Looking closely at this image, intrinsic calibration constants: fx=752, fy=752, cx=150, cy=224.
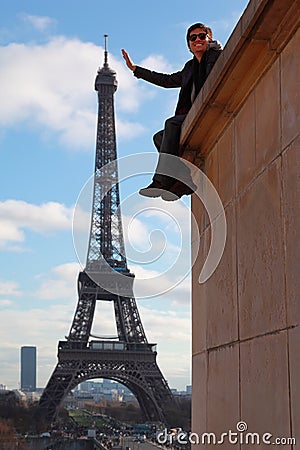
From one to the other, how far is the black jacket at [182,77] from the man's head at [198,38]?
0.22 feet

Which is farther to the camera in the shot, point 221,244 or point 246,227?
point 221,244

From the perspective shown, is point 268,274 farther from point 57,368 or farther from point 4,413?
point 4,413

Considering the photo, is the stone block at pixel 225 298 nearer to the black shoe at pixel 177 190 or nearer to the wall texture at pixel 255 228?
the wall texture at pixel 255 228

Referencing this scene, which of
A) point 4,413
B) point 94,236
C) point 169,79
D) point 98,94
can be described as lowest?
point 4,413

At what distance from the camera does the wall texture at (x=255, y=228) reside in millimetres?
3814

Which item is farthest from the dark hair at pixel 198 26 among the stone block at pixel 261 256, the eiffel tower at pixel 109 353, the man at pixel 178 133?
the eiffel tower at pixel 109 353

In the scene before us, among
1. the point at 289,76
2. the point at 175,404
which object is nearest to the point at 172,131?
the point at 289,76

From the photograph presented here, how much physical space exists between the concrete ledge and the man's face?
0.59m

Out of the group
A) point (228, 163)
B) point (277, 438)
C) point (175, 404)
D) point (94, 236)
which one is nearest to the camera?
point (277, 438)

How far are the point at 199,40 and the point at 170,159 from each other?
96 cm

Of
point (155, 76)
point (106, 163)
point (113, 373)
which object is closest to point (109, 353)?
point (113, 373)

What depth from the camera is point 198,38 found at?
19.5 ft

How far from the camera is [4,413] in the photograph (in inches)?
3147

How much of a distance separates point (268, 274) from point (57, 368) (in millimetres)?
57620
